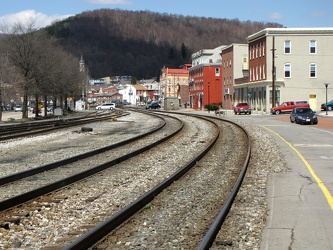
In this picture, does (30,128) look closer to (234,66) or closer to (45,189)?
(45,189)

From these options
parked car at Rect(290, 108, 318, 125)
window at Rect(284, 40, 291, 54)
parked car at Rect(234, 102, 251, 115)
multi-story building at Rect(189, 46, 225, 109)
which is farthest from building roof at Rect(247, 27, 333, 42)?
parked car at Rect(290, 108, 318, 125)

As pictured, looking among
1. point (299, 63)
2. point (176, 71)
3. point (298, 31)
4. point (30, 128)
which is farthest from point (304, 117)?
point (176, 71)

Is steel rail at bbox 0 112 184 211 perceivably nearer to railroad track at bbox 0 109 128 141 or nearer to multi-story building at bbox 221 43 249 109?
railroad track at bbox 0 109 128 141

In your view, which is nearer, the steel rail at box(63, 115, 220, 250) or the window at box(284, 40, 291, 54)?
the steel rail at box(63, 115, 220, 250)

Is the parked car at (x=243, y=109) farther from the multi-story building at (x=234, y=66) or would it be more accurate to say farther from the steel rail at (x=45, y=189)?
the steel rail at (x=45, y=189)

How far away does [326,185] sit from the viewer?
11.2m

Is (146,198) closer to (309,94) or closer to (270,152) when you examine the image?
(270,152)

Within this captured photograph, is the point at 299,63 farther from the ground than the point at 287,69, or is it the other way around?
the point at 299,63

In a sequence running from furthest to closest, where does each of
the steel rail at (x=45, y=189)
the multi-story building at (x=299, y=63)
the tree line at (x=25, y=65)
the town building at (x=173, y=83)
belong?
the town building at (x=173, y=83)
the multi-story building at (x=299, y=63)
the tree line at (x=25, y=65)
the steel rail at (x=45, y=189)

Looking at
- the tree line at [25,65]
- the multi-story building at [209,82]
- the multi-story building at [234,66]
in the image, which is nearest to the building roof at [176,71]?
the multi-story building at [209,82]

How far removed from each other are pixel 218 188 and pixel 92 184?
2954 millimetres

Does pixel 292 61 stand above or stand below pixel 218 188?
above

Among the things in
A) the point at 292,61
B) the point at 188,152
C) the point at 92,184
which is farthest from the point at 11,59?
the point at 92,184

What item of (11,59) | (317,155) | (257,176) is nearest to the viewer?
(257,176)
